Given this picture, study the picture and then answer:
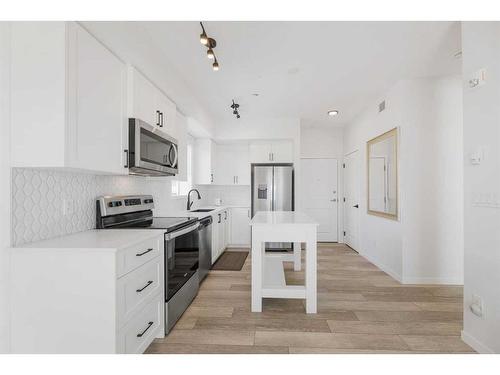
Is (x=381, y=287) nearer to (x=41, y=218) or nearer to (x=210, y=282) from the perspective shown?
(x=210, y=282)

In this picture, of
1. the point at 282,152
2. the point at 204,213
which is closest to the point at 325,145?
the point at 282,152

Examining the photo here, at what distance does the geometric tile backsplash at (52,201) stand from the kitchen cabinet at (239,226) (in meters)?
3.12

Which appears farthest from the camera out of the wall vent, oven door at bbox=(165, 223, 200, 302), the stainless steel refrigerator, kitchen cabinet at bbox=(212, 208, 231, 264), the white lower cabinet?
the stainless steel refrigerator

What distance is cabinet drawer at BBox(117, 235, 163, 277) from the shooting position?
1.55 metres

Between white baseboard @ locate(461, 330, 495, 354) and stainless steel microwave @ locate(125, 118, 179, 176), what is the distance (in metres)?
2.91

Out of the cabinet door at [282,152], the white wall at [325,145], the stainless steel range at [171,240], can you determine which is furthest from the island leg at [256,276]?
the white wall at [325,145]

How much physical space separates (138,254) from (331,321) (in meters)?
1.77

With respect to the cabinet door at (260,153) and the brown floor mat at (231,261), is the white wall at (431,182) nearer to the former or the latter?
the brown floor mat at (231,261)

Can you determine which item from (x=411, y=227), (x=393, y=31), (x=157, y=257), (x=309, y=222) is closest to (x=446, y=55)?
(x=393, y=31)

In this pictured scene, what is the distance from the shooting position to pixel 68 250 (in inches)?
58.4

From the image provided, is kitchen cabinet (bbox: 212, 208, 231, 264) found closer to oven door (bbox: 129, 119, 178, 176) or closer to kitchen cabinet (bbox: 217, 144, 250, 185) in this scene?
kitchen cabinet (bbox: 217, 144, 250, 185)

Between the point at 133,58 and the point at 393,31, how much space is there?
2.30 m

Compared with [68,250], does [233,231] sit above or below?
below

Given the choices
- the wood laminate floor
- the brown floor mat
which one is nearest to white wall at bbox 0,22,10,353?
the wood laminate floor
